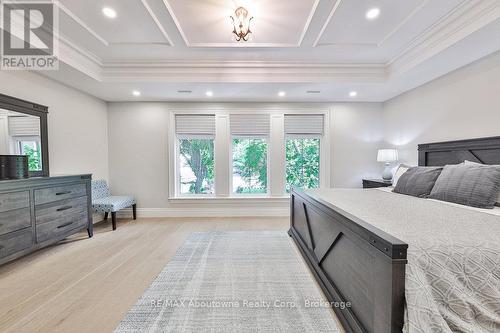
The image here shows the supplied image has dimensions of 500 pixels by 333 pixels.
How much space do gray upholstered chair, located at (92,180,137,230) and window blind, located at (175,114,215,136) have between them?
64.0 inches

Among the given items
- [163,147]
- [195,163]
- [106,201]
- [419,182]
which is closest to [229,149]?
[195,163]

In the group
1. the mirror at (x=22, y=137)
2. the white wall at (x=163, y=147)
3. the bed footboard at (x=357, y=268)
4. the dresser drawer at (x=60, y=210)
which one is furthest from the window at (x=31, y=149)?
the bed footboard at (x=357, y=268)

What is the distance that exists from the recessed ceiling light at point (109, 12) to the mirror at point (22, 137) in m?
1.66

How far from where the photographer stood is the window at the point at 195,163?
449 centimetres

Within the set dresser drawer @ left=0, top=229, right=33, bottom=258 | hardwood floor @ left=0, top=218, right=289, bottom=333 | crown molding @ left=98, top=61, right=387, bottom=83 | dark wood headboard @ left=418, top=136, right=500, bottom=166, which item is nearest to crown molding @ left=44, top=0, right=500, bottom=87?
crown molding @ left=98, top=61, right=387, bottom=83

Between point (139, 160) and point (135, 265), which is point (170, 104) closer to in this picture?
point (139, 160)

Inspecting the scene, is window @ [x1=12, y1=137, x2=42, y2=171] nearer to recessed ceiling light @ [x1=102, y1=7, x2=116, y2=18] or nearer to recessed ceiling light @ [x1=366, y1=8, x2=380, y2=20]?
recessed ceiling light @ [x1=102, y1=7, x2=116, y2=18]

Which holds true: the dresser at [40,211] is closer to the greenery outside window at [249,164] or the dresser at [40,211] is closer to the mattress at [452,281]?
the greenery outside window at [249,164]

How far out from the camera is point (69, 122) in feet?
11.3

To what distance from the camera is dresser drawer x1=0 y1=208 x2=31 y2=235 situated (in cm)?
214

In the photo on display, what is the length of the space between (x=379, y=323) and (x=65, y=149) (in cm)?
434

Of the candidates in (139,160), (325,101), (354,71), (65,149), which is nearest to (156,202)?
(139,160)

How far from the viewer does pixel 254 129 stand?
4.41 meters

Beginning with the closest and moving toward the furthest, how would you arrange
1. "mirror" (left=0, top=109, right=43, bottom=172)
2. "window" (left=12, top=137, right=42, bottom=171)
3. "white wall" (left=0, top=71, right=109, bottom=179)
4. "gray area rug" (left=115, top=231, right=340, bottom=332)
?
1. "gray area rug" (left=115, top=231, right=340, bottom=332)
2. "mirror" (left=0, top=109, right=43, bottom=172)
3. "window" (left=12, top=137, right=42, bottom=171)
4. "white wall" (left=0, top=71, right=109, bottom=179)
